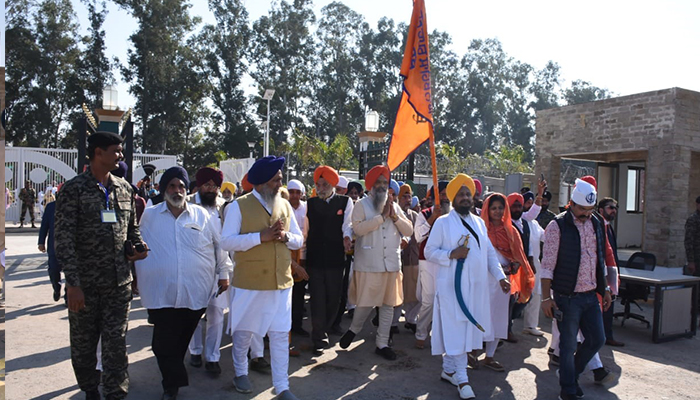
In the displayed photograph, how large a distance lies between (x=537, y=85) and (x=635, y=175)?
53.5 metres

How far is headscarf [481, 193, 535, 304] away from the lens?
5219 millimetres

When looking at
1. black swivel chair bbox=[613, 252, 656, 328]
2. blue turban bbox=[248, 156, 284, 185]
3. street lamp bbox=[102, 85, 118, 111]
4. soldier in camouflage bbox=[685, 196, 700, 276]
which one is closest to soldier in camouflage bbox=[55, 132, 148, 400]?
blue turban bbox=[248, 156, 284, 185]

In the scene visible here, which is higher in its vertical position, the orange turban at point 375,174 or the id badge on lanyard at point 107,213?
the orange turban at point 375,174

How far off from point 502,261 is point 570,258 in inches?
37.8

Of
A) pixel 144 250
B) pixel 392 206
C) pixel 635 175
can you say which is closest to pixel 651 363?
pixel 392 206

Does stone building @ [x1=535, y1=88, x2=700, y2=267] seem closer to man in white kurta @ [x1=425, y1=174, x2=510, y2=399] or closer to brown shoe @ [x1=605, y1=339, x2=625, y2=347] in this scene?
brown shoe @ [x1=605, y1=339, x2=625, y2=347]

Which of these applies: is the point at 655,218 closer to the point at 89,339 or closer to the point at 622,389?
the point at 622,389

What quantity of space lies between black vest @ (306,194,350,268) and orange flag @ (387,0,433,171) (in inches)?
49.5

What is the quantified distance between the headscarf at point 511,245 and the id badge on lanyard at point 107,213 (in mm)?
3471

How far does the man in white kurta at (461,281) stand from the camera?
4574mm

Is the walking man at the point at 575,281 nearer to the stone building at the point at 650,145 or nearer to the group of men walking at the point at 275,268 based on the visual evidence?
the group of men walking at the point at 275,268

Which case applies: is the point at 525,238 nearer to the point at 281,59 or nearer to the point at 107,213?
the point at 107,213

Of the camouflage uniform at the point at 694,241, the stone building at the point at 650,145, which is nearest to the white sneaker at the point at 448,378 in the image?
the camouflage uniform at the point at 694,241

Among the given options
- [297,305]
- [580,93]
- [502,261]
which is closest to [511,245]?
[502,261]
